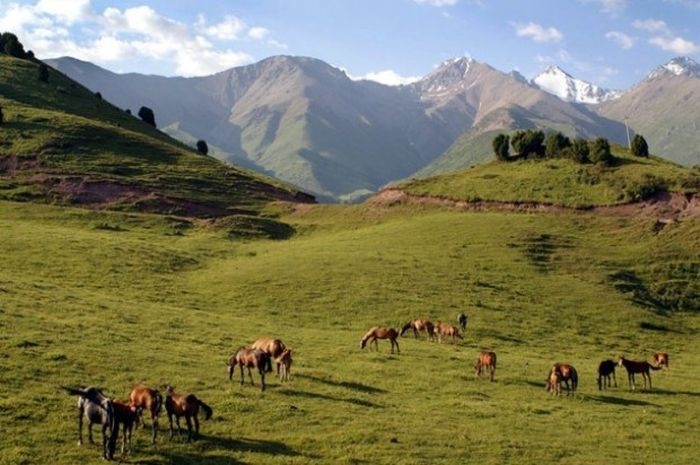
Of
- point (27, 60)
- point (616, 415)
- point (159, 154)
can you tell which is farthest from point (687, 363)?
point (27, 60)

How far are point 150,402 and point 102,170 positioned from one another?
Result: 79908 mm

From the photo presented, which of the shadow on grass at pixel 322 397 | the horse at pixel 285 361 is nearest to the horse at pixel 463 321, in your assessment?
the horse at pixel 285 361

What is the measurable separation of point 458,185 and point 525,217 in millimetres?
15980

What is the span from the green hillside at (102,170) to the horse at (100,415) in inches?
2628

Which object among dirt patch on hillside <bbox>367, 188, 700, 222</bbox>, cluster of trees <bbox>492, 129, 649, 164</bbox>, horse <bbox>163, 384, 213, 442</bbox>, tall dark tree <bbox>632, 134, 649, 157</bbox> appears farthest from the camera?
tall dark tree <bbox>632, 134, 649, 157</bbox>

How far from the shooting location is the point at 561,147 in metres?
94.6

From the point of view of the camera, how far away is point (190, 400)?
21859 millimetres

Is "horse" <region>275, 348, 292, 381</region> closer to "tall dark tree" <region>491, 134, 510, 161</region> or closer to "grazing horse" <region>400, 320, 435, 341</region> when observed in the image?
"grazing horse" <region>400, 320, 435, 341</region>

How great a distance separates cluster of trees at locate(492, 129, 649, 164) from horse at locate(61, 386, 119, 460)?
255 feet

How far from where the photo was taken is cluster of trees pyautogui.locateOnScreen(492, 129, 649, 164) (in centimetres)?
8625

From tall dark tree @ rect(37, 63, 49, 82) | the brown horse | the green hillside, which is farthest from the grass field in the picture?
tall dark tree @ rect(37, 63, 49, 82)

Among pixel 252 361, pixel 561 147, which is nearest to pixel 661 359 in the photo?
pixel 252 361

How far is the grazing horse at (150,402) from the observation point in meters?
21.5

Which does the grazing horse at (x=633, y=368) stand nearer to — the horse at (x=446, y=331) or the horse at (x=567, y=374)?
the horse at (x=567, y=374)
